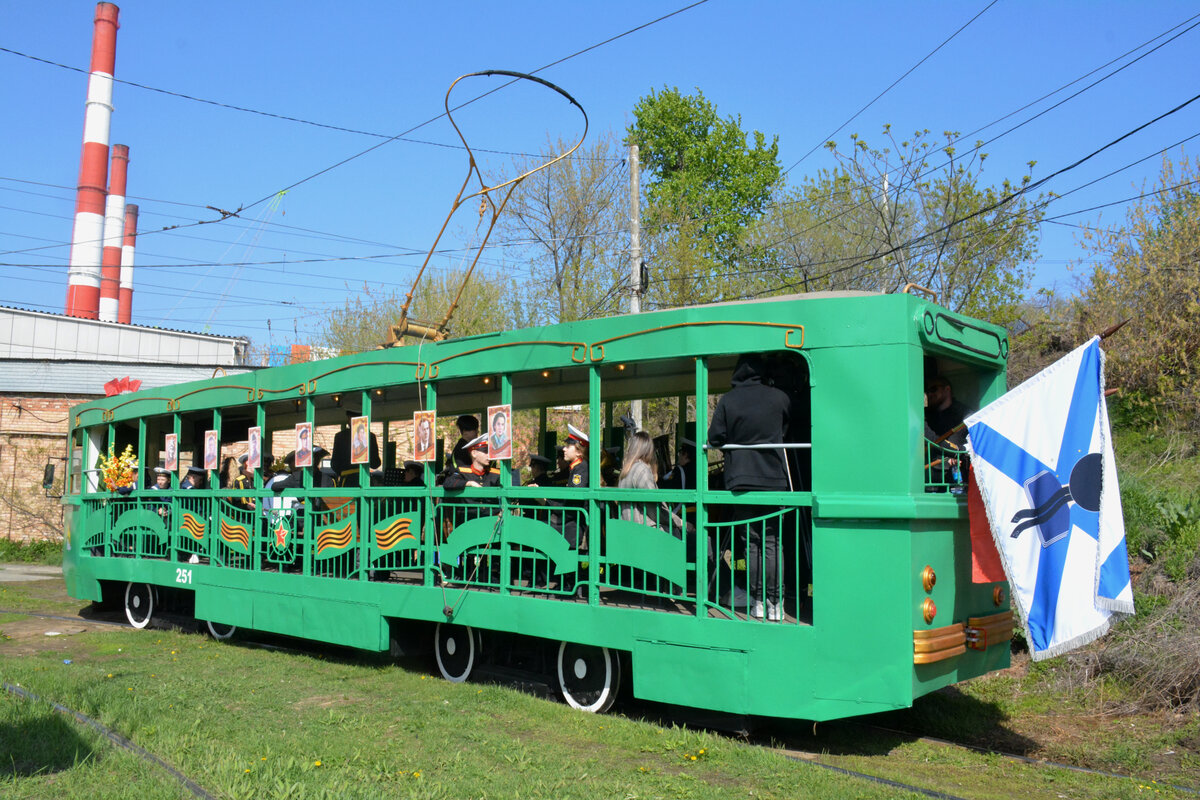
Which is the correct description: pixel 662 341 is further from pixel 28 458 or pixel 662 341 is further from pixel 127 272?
pixel 127 272

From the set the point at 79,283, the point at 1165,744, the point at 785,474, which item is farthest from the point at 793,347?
the point at 79,283

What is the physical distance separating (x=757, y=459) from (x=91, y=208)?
3736 cm

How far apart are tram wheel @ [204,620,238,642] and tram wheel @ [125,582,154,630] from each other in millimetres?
1383

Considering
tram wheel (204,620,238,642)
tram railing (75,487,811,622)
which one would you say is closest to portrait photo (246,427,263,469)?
tram railing (75,487,811,622)

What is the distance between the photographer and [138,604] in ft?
41.0

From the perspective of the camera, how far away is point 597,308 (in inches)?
908

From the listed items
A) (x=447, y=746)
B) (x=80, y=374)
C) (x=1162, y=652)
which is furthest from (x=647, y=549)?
(x=80, y=374)

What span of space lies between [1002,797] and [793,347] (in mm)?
2705

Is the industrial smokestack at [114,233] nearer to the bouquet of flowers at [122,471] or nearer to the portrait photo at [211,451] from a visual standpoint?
the bouquet of flowers at [122,471]

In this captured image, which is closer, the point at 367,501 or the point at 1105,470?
the point at 1105,470

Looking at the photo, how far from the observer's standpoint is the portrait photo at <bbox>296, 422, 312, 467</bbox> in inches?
382

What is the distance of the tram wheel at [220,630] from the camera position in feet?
36.1

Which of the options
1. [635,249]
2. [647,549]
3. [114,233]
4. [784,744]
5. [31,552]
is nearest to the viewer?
[784,744]

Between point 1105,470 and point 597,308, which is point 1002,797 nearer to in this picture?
point 1105,470
